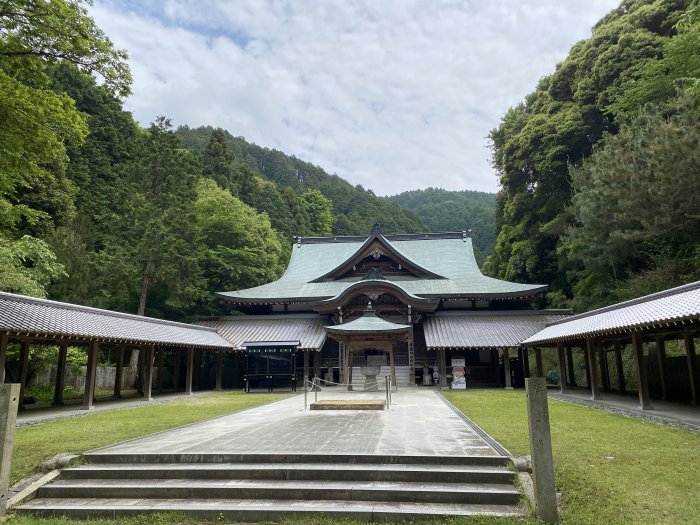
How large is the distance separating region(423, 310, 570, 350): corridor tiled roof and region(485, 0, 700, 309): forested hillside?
12.5ft

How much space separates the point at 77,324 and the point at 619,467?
1381 cm

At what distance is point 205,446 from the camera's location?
23.9ft

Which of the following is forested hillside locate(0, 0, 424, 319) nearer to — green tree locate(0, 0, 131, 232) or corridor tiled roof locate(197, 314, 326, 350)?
green tree locate(0, 0, 131, 232)

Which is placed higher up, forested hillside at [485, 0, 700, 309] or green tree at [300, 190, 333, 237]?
green tree at [300, 190, 333, 237]

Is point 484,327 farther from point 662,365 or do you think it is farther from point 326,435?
point 326,435

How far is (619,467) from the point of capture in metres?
6.24

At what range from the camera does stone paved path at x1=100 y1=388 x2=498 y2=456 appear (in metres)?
6.92

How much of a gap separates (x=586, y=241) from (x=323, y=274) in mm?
14904

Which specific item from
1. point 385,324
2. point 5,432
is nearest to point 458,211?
point 385,324

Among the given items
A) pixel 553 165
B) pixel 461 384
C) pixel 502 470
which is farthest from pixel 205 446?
pixel 553 165

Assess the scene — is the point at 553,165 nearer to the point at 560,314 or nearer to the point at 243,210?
the point at 560,314

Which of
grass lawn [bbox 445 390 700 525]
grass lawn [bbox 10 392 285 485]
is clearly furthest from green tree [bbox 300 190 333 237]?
grass lawn [bbox 445 390 700 525]

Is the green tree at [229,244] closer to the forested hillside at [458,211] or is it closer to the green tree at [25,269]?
the green tree at [25,269]

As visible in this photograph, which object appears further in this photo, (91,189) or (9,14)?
(91,189)
